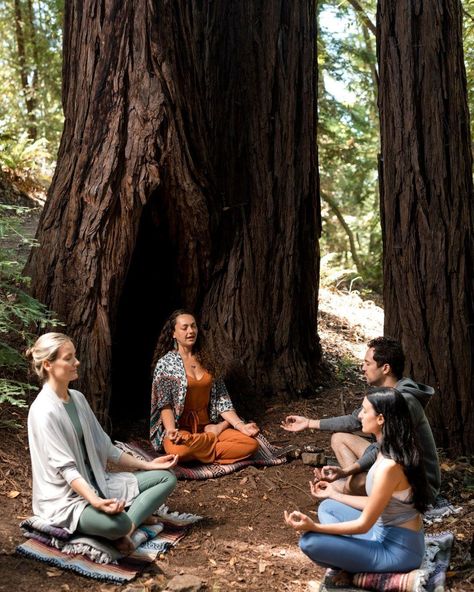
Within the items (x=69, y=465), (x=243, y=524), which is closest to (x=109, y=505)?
(x=69, y=465)

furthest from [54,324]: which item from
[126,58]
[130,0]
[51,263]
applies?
[130,0]

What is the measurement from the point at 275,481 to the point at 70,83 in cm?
380

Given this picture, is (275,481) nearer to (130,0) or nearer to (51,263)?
(51,263)

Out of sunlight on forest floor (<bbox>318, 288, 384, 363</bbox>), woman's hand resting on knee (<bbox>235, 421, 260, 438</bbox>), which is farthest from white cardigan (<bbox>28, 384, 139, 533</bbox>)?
sunlight on forest floor (<bbox>318, 288, 384, 363</bbox>)

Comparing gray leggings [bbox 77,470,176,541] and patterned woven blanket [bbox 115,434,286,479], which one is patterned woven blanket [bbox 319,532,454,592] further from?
patterned woven blanket [bbox 115,434,286,479]

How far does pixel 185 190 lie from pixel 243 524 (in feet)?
9.38

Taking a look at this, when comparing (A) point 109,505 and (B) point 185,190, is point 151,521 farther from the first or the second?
(B) point 185,190

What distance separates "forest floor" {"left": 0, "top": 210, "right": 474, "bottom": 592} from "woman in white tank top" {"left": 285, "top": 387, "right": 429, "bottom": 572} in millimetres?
446

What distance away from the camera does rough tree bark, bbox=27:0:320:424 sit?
6.41 m

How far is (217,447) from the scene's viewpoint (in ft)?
20.9

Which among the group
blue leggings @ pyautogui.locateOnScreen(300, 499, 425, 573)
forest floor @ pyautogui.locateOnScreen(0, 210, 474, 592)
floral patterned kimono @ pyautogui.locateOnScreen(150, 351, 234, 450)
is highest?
floral patterned kimono @ pyautogui.locateOnScreen(150, 351, 234, 450)

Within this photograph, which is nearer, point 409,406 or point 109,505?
point 109,505

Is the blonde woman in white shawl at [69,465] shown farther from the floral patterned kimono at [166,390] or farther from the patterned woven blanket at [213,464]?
the floral patterned kimono at [166,390]

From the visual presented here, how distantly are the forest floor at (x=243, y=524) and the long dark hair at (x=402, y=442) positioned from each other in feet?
2.24
